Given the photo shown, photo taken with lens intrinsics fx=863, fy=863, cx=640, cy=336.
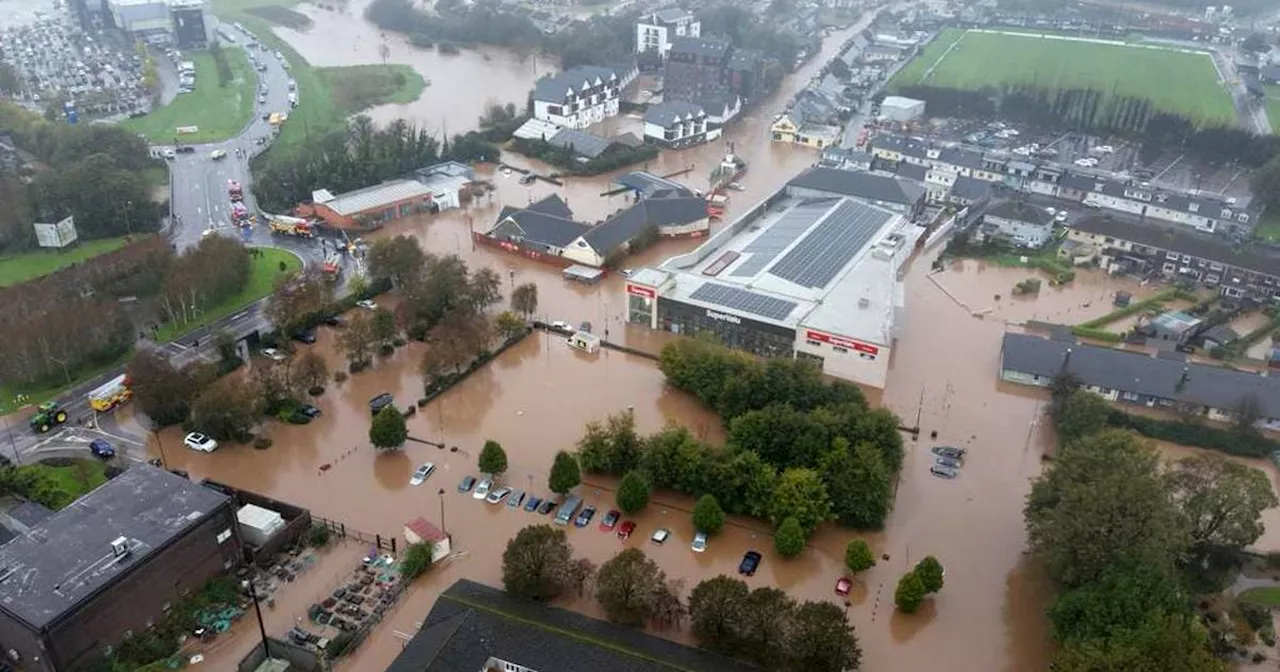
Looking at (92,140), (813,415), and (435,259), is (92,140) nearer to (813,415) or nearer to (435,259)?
(435,259)

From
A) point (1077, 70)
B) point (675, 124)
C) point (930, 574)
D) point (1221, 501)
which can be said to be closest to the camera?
point (930, 574)

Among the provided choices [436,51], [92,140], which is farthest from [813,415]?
[436,51]

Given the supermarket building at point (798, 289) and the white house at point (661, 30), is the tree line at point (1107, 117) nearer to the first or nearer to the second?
the white house at point (661, 30)

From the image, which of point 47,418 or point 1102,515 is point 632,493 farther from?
point 47,418

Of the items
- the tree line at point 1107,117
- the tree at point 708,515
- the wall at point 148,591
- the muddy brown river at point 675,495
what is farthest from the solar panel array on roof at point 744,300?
the tree line at point 1107,117

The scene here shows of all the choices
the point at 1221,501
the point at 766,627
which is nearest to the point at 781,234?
the point at 1221,501

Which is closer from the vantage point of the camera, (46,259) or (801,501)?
(801,501)
